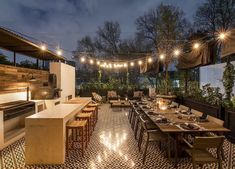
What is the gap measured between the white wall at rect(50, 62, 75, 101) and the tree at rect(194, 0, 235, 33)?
7797 millimetres

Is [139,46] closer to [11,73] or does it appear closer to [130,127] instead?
[130,127]

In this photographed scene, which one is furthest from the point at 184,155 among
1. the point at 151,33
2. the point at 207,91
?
the point at 151,33

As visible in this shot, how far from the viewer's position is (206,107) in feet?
20.7

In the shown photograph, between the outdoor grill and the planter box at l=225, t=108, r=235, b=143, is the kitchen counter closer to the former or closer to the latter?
the outdoor grill

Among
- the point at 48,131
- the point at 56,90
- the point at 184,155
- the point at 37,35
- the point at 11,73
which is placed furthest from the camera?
the point at 37,35

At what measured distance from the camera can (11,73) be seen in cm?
570

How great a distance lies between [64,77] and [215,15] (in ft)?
Result: 28.9

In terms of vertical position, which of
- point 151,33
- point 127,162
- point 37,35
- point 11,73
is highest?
point 151,33

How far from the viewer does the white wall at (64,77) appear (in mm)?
8703

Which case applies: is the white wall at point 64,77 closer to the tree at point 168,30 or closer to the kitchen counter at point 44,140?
the tree at point 168,30

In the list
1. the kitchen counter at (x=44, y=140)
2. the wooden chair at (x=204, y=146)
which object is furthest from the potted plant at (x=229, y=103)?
the kitchen counter at (x=44, y=140)

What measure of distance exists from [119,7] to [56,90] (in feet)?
43.6

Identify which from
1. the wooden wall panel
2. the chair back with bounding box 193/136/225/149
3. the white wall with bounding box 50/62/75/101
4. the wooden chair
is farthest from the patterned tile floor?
the white wall with bounding box 50/62/75/101

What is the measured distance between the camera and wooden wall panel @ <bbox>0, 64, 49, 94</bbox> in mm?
5266
